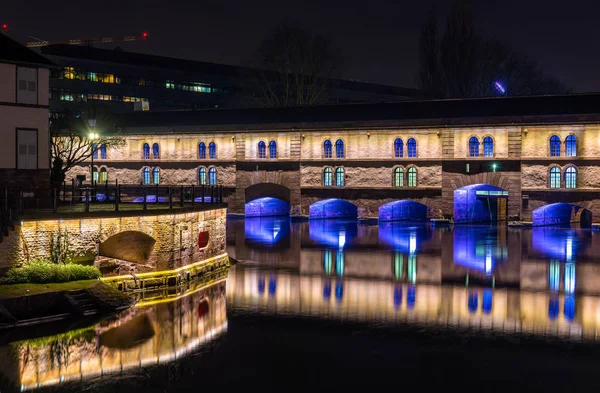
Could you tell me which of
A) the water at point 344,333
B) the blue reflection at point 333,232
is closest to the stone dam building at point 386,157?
the blue reflection at point 333,232

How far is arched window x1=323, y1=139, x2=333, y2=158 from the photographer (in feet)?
206

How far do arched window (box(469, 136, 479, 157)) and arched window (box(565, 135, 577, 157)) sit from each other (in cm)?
596

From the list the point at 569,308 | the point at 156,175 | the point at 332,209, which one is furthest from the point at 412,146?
the point at 569,308

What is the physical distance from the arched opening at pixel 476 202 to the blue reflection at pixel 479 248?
9.34 feet

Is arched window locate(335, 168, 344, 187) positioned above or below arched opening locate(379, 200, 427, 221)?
above

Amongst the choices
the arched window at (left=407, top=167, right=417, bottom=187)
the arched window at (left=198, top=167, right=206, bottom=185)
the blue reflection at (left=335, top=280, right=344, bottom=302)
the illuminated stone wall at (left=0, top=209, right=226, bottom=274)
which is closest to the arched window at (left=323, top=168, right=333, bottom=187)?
the arched window at (left=407, top=167, right=417, bottom=187)

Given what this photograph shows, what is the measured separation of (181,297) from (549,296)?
1358 cm

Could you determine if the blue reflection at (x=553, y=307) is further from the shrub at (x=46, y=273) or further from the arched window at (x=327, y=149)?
the arched window at (x=327, y=149)

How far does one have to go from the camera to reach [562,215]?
5975cm

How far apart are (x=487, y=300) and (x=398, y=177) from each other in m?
30.4

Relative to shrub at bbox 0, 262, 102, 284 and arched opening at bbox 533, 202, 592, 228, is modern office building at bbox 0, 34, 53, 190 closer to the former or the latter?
shrub at bbox 0, 262, 102, 284

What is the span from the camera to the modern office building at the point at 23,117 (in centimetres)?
3183

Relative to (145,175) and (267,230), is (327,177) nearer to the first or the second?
(267,230)

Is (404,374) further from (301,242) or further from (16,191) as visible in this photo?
(301,242)
